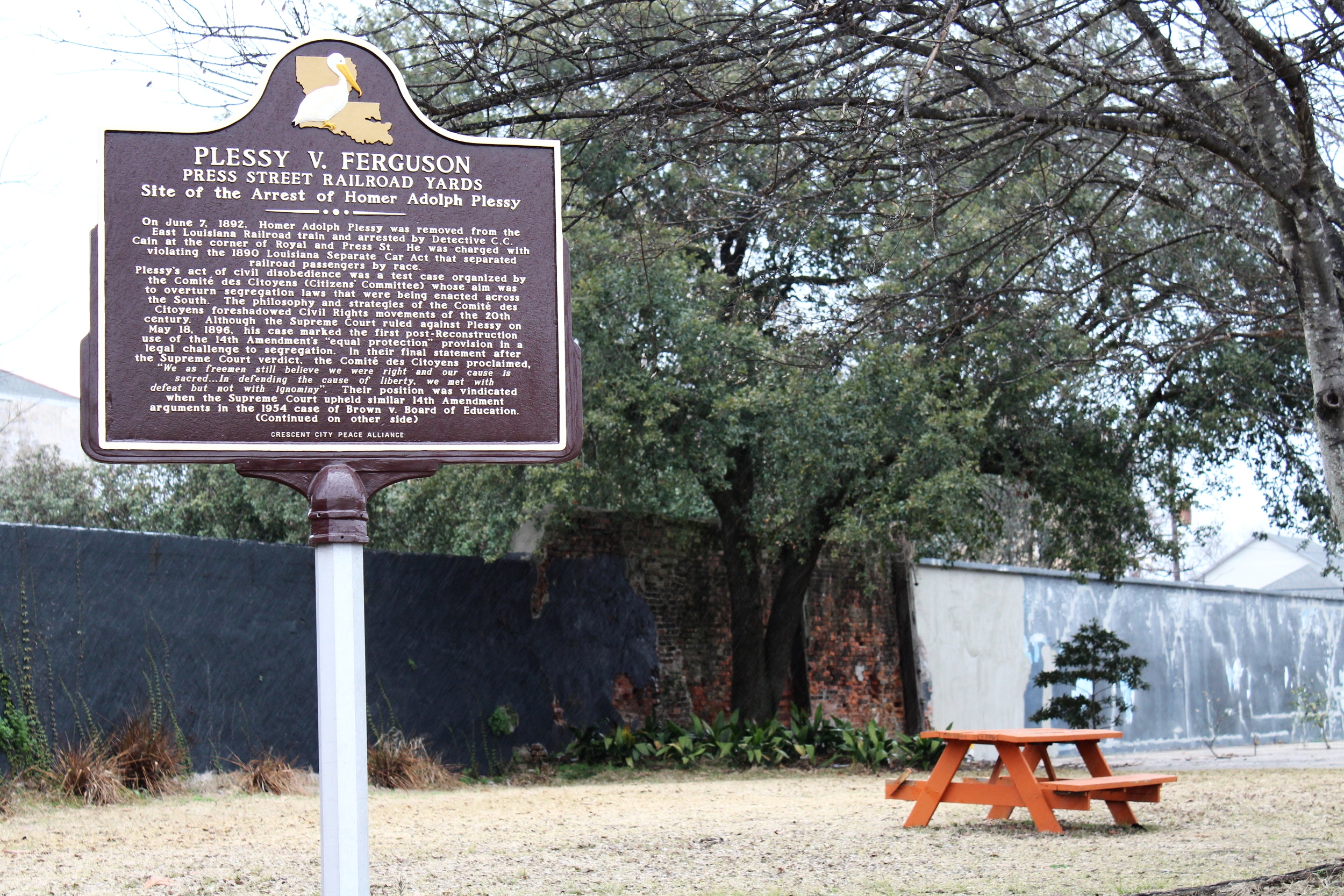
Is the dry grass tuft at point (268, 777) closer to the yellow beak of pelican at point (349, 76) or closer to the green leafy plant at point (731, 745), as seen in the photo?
the green leafy plant at point (731, 745)

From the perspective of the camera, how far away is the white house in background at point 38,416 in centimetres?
2597

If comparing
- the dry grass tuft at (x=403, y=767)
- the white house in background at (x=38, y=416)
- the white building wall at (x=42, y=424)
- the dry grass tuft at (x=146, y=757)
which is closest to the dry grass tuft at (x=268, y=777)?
the dry grass tuft at (x=146, y=757)

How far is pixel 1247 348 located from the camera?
43.4ft

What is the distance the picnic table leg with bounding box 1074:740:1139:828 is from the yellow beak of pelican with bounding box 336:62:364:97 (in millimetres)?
5886

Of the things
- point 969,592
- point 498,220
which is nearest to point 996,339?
point 969,592

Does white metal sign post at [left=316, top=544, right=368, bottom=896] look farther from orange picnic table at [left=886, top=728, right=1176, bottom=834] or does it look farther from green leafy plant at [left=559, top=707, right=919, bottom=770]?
green leafy plant at [left=559, top=707, right=919, bottom=770]

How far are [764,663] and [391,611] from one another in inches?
188

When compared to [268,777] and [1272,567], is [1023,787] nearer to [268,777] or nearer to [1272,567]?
[268,777]

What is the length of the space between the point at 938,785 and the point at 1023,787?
1.82 ft

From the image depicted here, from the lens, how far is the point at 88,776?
9.30 meters

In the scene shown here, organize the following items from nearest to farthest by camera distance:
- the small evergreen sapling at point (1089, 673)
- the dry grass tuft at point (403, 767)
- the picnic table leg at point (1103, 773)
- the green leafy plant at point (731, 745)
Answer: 1. the picnic table leg at point (1103, 773)
2. the dry grass tuft at point (403, 767)
3. the green leafy plant at point (731, 745)
4. the small evergreen sapling at point (1089, 673)

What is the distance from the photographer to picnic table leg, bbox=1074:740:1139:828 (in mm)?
7938

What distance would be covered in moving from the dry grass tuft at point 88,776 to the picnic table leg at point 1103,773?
266 inches

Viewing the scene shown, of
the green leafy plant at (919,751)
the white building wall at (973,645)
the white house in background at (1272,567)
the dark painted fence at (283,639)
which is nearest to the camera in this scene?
the dark painted fence at (283,639)
